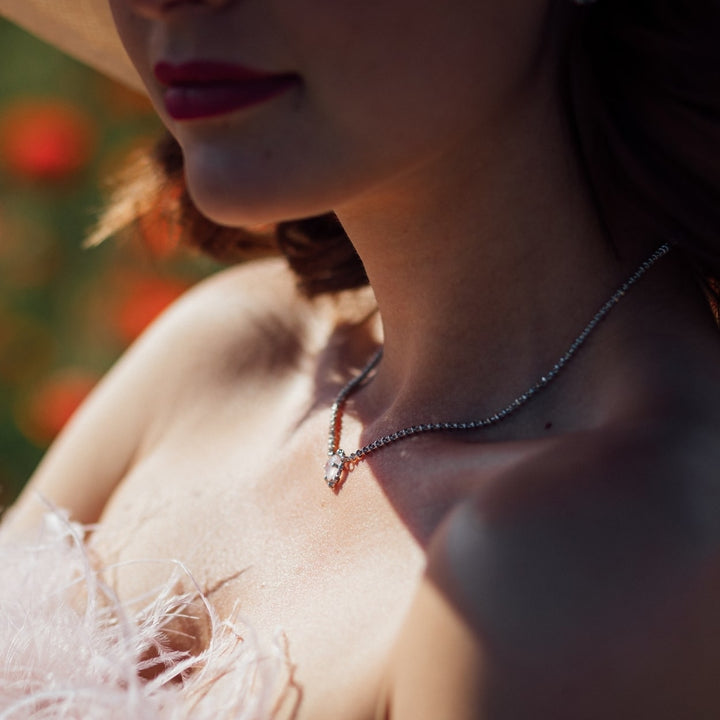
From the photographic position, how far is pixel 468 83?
0.84 metres

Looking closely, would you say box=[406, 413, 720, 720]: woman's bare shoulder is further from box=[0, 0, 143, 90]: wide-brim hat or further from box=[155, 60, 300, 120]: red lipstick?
box=[0, 0, 143, 90]: wide-brim hat

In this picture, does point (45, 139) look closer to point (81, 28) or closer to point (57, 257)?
point (57, 257)

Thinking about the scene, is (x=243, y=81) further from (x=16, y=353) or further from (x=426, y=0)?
(x=16, y=353)

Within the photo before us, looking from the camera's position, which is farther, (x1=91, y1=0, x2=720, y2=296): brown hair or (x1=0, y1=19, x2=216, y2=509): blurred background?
(x1=0, y1=19, x2=216, y2=509): blurred background

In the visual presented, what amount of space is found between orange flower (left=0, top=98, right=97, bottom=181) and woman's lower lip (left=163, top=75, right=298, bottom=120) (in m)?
1.84

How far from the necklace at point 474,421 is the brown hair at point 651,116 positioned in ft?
0.14

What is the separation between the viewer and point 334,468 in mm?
1035

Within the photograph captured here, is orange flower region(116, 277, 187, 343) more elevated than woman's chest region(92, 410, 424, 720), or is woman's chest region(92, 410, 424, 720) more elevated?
woman's chest region(92, 410, 424, 720)

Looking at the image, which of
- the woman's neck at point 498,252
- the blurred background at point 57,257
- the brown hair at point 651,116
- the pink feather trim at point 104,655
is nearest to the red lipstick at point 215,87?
the woman's neck at point 498,252

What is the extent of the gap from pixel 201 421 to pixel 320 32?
589 millimetres

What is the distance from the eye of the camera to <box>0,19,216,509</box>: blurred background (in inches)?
102

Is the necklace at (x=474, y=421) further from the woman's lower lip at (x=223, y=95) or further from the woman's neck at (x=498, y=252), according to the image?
the woman's lower lip at (x=223, y=95)

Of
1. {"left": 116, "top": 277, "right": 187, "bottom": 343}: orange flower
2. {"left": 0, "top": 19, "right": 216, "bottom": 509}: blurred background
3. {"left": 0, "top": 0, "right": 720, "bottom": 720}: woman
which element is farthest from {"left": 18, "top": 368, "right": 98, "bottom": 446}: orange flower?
{"left": 0, "top": 0, "right": 720, "bottom": 720}: woman

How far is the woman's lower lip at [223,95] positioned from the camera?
817 millimetres
